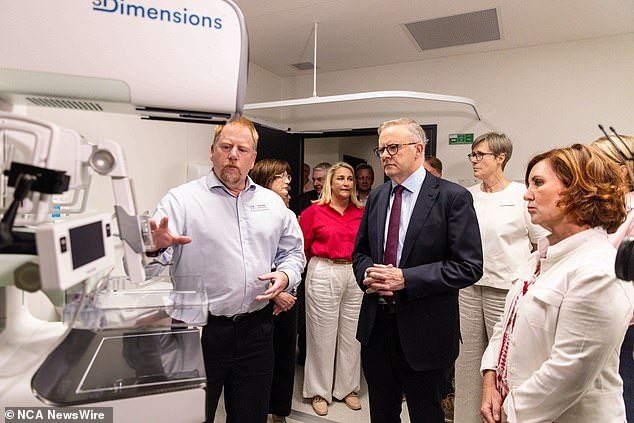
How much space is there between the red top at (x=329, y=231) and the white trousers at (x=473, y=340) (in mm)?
843

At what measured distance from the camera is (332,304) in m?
2.83

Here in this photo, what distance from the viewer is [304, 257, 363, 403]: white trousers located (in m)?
2.82

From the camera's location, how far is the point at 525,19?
3.04 m

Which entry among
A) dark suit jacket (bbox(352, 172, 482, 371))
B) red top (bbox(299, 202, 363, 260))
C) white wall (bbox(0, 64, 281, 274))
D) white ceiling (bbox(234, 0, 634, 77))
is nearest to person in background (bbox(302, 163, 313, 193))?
white ceiling (bbox(234, 0, 634, 77))

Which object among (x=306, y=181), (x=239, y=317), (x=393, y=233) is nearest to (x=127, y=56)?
(x=239, y=317)

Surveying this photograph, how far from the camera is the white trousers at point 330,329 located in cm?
282

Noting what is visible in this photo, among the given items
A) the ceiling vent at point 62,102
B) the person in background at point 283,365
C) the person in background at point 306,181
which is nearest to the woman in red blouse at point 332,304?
the person in background at point 283,365

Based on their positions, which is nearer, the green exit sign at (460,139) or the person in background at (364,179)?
the green exit sign at (460,139)

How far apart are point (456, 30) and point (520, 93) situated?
0.92 meters

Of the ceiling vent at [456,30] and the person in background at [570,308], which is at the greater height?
the ceiling vent at [456,30]

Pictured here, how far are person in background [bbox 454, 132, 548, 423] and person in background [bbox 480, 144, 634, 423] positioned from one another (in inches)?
45.1

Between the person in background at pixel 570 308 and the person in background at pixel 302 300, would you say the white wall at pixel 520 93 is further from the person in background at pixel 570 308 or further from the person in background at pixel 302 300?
the person in background at pixel 570 308

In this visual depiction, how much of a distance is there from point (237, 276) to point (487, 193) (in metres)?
1.78

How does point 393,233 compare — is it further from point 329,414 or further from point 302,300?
point 302,300
